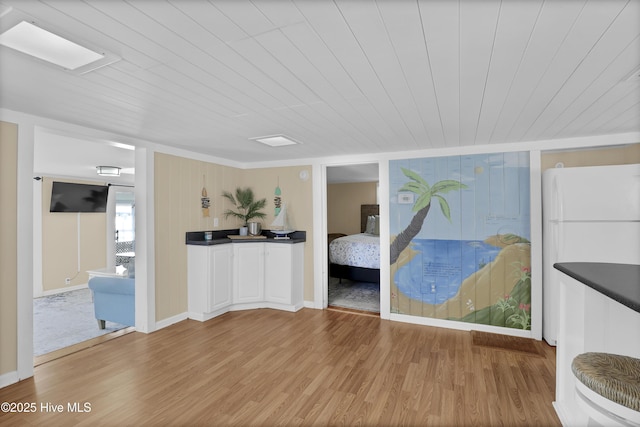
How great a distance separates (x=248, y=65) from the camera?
170 cm

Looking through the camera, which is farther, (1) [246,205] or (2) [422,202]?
(1) [246,205]

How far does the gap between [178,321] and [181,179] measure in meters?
1.84

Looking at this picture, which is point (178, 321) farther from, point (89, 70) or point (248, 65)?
point (248, 65)

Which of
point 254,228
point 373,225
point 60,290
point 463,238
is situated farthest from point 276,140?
point 60,290

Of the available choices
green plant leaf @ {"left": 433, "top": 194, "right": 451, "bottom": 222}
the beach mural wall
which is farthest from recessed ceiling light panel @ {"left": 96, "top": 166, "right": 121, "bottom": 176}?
green plant leaf @ {"left": 433, "top": 194, "right": 451, "bottom": 222}

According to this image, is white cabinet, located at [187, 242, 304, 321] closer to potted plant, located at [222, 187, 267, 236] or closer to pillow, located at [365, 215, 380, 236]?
potted plant, located at [222, 187, 267, 236]

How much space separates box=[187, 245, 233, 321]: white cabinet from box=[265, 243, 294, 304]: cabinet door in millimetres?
609

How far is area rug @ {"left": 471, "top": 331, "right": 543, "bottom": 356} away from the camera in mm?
3154

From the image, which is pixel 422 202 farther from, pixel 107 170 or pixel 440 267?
pixel 107 170

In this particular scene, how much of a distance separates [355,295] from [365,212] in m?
2.98

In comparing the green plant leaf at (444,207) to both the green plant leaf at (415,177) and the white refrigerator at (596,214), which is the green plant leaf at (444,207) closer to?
the green plant leaf at (415,177)

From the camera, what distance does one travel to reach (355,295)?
17.0 ft

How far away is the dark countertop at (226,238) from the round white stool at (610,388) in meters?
3.52

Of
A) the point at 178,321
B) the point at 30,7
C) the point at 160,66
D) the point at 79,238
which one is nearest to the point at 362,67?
the point at 160,66
